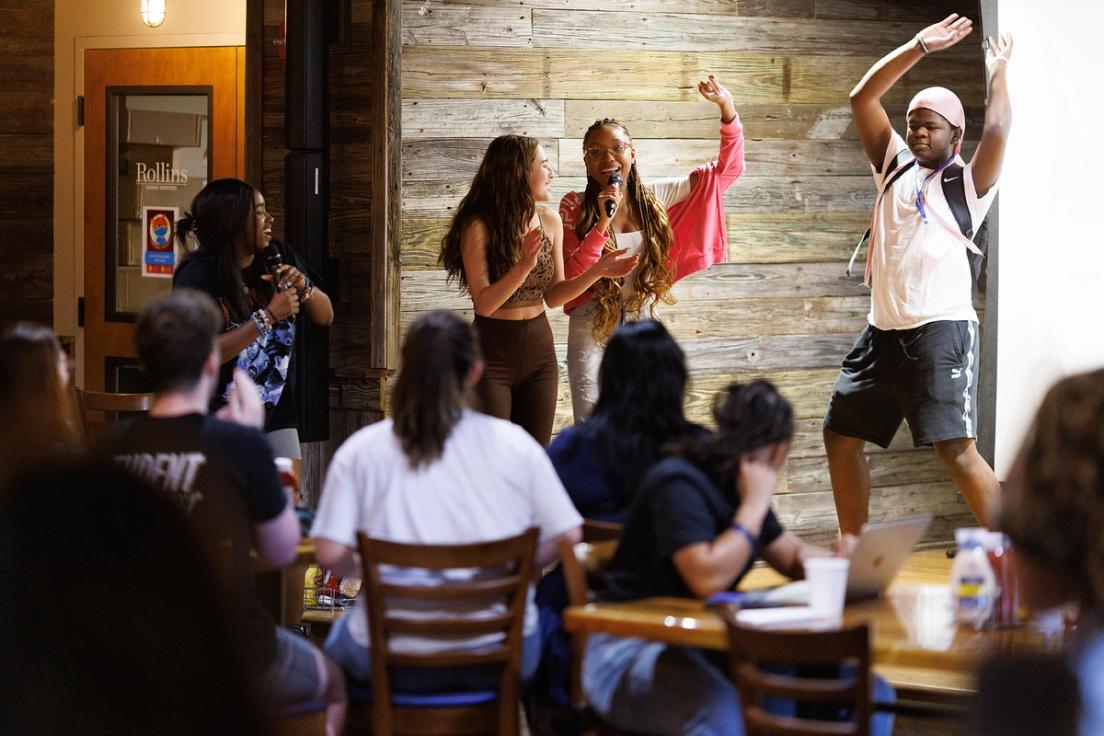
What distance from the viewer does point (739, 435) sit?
2848 mm

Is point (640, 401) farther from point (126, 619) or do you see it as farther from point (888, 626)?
point (126, 619)

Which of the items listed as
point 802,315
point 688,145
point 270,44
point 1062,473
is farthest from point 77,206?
point 1062,473

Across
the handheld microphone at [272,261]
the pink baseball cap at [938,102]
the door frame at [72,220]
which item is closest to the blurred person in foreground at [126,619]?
the handheld microphone at [272,261]

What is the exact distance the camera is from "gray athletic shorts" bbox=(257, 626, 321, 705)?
279 cm

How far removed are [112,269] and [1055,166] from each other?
4665mm

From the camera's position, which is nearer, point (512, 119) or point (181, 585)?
point (181, 585)

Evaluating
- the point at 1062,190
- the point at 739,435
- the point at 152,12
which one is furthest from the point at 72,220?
the point at 739,435

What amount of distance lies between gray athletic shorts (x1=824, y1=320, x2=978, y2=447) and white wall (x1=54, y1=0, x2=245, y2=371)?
3.71m

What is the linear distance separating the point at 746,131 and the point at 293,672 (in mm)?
3879

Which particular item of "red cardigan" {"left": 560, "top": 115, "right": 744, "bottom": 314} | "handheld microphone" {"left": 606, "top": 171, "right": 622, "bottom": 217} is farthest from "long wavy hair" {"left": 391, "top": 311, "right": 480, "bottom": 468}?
"red cardigan" {"left": 560, "top": 115, "right": 744, "bottom": 314}

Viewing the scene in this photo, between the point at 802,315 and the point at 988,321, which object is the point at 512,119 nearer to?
the point at 802,315

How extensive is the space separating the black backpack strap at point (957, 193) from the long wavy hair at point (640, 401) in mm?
2104

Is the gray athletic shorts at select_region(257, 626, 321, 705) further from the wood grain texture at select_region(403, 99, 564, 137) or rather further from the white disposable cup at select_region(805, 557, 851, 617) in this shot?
the wood grain texture at select_region(403, 99, 564, 137)

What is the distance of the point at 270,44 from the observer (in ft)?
18.8
